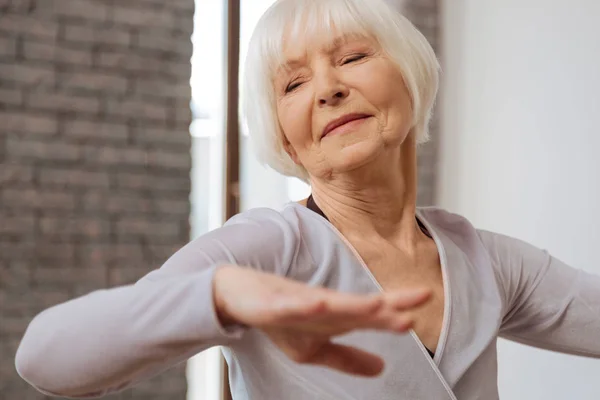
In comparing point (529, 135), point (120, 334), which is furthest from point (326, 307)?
point (529, 135)

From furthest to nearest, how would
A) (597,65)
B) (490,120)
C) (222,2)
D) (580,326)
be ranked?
(222,2)
(490,120)
(597,65)
(580,326)

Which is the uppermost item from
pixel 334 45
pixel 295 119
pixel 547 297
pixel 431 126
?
pixel 334 45

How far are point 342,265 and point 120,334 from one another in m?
0.34

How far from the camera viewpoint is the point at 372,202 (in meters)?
1.02

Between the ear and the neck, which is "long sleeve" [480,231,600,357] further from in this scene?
the ear

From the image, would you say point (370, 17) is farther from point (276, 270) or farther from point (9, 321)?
point (9, 321)

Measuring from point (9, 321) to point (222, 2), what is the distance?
1360mm

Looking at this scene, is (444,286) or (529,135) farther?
(529,135)

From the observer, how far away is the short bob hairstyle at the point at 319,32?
0.99 meters

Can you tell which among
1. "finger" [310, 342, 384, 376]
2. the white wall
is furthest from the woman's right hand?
the white wall

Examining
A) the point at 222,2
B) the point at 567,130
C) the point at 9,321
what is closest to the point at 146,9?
the point at 222,2

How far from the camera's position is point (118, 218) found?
2473 millimetres

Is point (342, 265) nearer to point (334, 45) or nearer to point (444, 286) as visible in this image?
point (444, 286)

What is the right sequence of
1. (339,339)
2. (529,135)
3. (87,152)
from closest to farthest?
(339,339) → (529,135) → (87,152)
